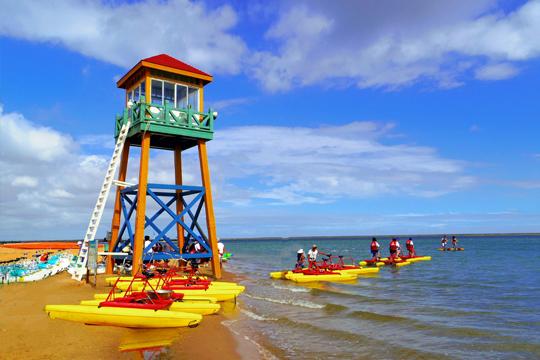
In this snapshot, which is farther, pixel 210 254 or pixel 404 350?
pixel 210 254

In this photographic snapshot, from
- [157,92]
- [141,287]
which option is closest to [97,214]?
[141,287]

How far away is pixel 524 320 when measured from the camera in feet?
48.5

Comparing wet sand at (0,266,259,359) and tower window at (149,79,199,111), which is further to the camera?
tower window at (149,79,199,111)

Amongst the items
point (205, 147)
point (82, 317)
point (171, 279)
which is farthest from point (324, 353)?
point (205, 147)

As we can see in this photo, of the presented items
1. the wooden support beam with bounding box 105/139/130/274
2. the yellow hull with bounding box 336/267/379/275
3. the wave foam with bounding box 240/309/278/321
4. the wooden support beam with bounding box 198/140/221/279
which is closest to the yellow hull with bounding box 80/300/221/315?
the wave foam with bounding box 240/309/278/321

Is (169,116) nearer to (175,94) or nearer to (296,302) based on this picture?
(175,94)

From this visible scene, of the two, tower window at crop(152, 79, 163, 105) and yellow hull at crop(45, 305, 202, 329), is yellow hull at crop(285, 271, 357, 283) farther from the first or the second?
yellow hull at crop(45, 305, 202, 329)

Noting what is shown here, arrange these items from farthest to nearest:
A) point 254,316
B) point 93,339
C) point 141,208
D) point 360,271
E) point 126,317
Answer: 1. point 360,271
2. point 141,208
3. point 254,316
4. point 126,317
5. point 93,339

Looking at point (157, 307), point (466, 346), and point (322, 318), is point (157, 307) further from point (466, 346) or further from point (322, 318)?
point (466, 346)

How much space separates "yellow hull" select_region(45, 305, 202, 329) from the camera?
432 inches

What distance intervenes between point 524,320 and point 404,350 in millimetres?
6672

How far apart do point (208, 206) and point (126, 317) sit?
994 centimetres

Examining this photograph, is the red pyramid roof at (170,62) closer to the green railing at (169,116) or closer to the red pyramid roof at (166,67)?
the red pyramid roof at (166,67)

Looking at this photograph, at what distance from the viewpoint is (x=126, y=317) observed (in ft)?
35.9
